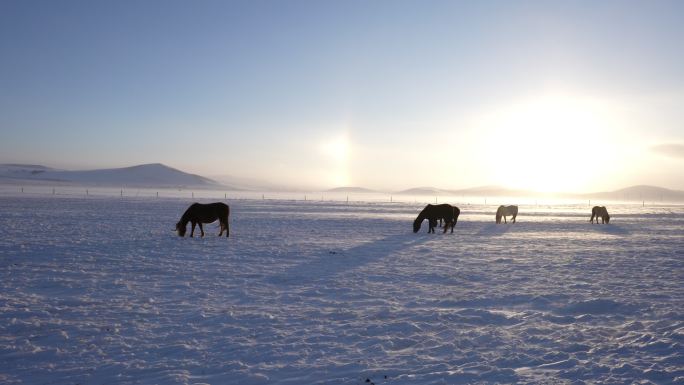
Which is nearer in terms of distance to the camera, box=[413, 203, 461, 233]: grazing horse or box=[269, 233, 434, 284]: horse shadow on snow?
box=[269, 233, 434, 284]: horse shadow on snow

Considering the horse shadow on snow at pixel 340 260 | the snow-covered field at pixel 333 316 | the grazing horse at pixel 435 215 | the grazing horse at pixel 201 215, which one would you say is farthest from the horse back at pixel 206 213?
the grazing horse at pixel 435 215

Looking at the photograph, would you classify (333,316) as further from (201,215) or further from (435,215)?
(435,215)

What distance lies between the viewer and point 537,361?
5.94 metres

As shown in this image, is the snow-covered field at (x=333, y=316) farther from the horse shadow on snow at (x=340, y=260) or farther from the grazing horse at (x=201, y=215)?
the grazing horse at (x=201, y=215)

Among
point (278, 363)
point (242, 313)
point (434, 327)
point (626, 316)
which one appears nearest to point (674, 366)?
point (626, 316)

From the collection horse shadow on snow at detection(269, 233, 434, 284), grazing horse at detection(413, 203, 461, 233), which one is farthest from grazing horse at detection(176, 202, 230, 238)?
grazing horse at detection(413, 203, 461, 233)

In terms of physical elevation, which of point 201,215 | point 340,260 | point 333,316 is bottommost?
point 333,316

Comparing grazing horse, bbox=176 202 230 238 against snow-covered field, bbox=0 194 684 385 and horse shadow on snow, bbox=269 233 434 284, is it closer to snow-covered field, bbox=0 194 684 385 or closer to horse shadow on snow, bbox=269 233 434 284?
snow-covered field, bbox=0 194 684 385

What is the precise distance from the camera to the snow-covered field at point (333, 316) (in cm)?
562

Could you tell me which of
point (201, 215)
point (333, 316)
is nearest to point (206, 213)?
point (201, 215)

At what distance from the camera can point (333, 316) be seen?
8.01 metres

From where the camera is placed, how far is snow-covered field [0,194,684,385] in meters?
5.62

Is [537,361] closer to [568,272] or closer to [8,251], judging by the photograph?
[568,272]

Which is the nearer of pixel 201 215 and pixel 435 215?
pixel 201 215
